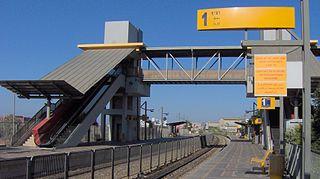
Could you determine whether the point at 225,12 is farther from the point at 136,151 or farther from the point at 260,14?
the point at 136,151

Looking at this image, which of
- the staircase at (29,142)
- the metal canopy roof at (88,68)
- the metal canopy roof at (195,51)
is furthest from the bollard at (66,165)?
the metal canopy roof at (195,51)

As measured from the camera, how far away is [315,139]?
17.3 metres

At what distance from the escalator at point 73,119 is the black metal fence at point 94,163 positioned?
1733 centimetres

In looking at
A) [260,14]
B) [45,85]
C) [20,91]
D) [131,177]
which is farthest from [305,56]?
[20,91]

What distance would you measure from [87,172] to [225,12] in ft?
20.5

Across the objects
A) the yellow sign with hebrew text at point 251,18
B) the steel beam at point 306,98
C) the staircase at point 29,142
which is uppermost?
the yellow sign with hebrew text at point 251,18

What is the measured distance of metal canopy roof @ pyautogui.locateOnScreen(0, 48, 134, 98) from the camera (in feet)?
141

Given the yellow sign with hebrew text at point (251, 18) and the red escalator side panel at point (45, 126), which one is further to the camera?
the red escalator side panel at point (45, 126)

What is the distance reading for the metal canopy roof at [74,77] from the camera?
43.0 m

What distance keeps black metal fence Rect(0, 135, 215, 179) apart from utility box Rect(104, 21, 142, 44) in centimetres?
3648

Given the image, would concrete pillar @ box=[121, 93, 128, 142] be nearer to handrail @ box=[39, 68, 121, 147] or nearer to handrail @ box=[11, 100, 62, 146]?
handrail @ box=[39, 68, 121, 147]

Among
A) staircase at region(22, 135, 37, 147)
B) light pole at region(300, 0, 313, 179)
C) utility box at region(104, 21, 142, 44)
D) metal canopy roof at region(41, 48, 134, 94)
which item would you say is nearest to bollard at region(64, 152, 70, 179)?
light pole at region(300, 0, 313, 179)

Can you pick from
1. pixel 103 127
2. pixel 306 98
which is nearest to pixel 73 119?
pixel 103 127

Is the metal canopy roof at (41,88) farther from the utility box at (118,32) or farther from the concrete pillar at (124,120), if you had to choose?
the utility box at (118,32)
